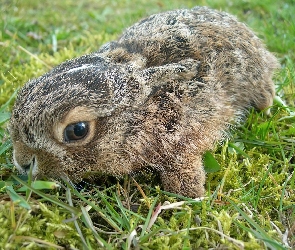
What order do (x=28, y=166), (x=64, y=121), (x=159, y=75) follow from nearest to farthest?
(x=64, y=121)
(x=28, y=166)
(x=159, y=75)

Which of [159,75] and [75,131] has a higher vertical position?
[159,75]

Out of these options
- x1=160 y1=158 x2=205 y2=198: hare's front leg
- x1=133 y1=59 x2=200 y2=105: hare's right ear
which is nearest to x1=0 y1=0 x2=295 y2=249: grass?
x1=160 y1=158 x2=205 y2=198: hare's front leg

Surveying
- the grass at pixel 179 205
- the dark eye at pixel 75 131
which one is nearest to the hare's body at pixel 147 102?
the dark eye at pixel 75 131

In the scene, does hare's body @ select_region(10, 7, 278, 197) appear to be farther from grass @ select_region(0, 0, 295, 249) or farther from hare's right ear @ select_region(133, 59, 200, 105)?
grass @ select_region(0, 0, 295, 249)

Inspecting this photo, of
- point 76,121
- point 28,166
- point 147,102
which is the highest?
point 76,121

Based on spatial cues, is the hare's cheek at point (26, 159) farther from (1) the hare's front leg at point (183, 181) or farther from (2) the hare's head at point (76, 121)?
(1) the hare's front leg at point (183, 181)

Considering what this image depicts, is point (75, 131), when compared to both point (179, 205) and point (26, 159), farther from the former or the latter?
point (179, 205)

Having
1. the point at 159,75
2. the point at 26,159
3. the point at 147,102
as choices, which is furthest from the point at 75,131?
the point at 159,75
